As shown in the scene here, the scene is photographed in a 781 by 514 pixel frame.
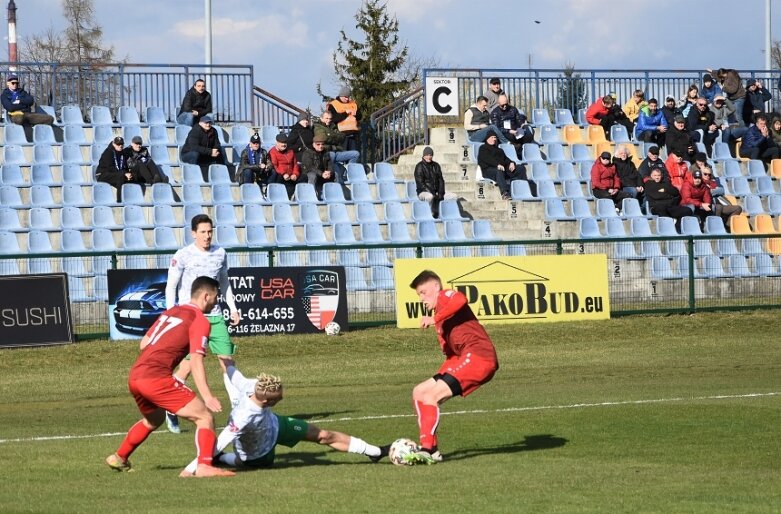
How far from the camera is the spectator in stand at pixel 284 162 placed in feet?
93.5

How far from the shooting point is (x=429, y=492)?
937cm

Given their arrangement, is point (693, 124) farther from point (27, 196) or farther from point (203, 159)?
point (27, 196)

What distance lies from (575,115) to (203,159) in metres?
11.6

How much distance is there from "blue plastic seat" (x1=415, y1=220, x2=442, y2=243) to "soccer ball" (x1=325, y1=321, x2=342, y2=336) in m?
5.35

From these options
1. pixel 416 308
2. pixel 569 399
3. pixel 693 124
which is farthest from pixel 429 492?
pixel 693 124

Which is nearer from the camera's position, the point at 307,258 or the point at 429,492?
the point at 429,492

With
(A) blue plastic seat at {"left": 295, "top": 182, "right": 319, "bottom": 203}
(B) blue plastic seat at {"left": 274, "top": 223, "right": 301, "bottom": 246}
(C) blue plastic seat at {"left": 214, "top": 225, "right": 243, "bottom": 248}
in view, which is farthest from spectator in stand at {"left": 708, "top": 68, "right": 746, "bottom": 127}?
(C) blue plastic seat at {"left": 214, "top": 225, "right": 243, "bottom": 248}

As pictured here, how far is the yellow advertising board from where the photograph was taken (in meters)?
24.0

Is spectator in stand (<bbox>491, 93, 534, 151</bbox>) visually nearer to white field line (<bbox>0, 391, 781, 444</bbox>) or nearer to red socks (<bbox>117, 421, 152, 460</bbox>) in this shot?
white field line (<bbox>0, 391, 781, 444</bbox>)

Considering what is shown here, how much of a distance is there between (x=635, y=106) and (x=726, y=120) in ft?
9.27

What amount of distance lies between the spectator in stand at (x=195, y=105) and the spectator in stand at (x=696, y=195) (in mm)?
11528

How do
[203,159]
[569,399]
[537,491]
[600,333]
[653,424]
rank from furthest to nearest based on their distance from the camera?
[203,159]
[600,333]
[569,399]
[653,424]
[537,491]

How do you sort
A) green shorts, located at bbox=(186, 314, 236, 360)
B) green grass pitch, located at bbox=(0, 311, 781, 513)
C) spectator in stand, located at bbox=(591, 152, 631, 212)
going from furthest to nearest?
1. spectator in stand, located at bbox=(591, 152, 631, 212)
2. green shorts, located at bbox=(186, 314, 236, 360)
3. green grass pitch, located at bbox=(0, 311, 781, 513)

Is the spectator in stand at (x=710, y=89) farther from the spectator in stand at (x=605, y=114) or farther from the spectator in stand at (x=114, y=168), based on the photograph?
the spectator in stand at (x=114, y=168)
